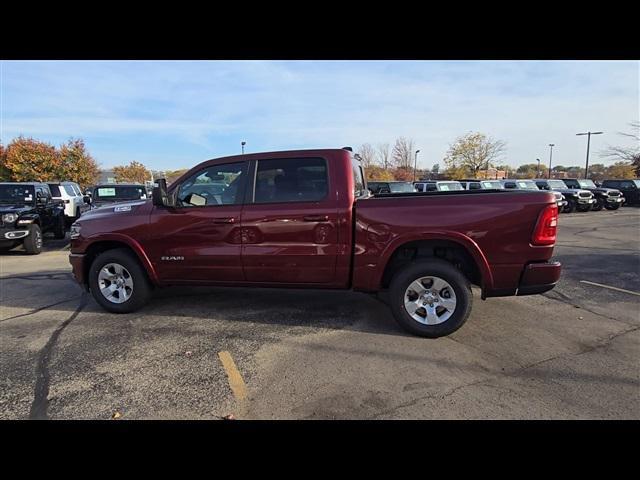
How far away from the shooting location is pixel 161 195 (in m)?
4.61

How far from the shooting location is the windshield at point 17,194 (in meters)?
10.4

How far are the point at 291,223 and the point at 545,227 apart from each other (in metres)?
2.63

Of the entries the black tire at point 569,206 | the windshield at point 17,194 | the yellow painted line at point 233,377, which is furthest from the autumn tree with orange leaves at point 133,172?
the yellow painted line at point 233,377

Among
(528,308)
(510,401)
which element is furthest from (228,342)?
(528,308)

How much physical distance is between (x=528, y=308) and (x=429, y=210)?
2.35m

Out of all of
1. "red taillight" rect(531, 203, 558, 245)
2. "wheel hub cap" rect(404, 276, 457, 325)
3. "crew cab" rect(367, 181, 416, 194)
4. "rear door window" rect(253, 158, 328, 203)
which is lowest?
"wheel hub cap" rect(404, 276, 457, 325)

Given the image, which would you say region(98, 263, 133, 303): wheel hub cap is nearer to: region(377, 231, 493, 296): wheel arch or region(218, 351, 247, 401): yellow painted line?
region(218, 351, 247, 401): yellow painted line

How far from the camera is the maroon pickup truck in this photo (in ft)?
12.7

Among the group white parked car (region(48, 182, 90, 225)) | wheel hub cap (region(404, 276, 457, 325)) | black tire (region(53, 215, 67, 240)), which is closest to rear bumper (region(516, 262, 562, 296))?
wheel hub cap (region(404, 276, 457, 325))

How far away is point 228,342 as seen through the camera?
4.01 m

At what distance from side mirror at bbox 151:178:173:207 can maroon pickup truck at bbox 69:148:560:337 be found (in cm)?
2

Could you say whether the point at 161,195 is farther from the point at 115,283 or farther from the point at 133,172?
the point at 133,172

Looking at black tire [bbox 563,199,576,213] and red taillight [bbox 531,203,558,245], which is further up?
red taillight [bbox 531,203,558,245]

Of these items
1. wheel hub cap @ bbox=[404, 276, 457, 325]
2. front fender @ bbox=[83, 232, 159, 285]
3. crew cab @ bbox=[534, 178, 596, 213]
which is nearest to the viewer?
wheel hub cap @ bbox=[404, 276, 457, 325]
